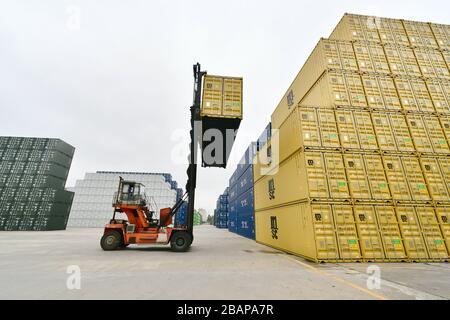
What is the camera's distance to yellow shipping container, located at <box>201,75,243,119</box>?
37.0 ft

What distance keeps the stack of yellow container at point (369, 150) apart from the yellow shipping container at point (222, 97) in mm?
3178

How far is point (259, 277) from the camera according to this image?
586 cm

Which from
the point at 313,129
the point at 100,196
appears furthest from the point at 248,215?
the point at 100,196

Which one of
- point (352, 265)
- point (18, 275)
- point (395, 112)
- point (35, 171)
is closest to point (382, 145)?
point (395, 112)

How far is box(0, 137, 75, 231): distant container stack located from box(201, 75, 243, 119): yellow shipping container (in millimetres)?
32360

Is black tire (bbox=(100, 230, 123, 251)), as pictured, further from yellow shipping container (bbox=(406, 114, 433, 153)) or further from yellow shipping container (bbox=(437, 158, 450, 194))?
yellow shipping container (bbox=(437, 158, 450, 194))

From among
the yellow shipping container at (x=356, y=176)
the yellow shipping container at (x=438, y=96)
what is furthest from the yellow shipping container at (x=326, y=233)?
the yellow shipping container at (x=438, y=96)

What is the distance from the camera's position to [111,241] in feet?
36.3

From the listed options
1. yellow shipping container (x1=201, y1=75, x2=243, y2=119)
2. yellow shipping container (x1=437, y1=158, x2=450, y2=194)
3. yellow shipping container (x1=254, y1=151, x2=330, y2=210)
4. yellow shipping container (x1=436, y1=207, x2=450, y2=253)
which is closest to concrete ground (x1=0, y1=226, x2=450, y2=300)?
yellow shipping container (x1=436, y1=207, x2=450, y2=253)

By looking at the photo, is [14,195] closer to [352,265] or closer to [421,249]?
[352,265]

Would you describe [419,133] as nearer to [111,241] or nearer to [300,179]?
[300,179]

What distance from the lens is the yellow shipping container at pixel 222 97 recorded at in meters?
11.3

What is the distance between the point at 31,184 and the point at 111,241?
2963cm

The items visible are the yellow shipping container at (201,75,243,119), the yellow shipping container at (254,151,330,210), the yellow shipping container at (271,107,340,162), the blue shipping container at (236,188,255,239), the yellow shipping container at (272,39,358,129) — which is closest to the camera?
the yellow shipping container at (254,151,330,210)
